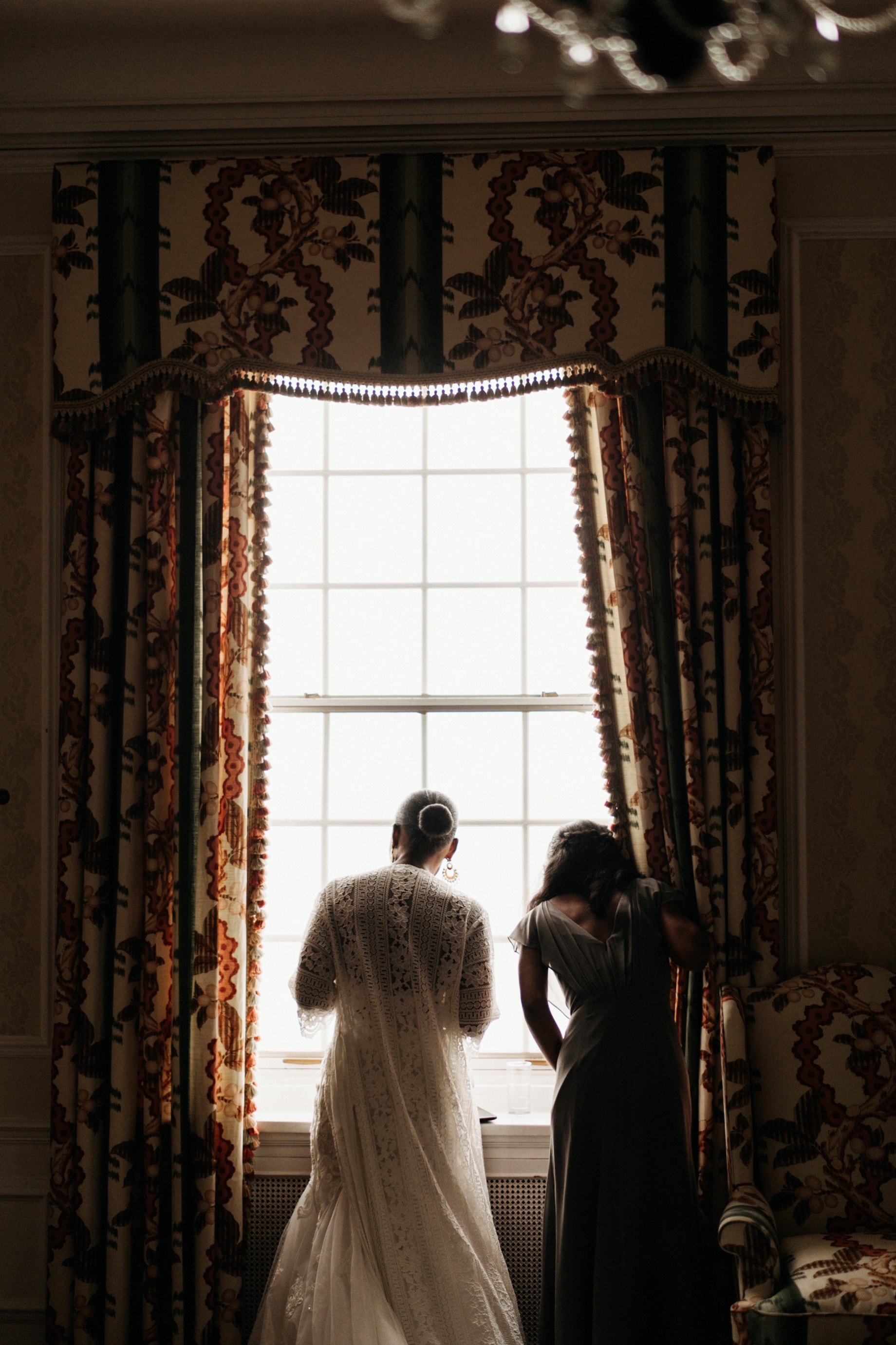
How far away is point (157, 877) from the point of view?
2.96 meters

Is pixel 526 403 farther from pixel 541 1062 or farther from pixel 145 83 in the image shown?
pixel 541 1062

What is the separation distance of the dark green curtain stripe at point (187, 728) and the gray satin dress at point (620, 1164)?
1.04 m

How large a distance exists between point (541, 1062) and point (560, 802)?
0.83 metres

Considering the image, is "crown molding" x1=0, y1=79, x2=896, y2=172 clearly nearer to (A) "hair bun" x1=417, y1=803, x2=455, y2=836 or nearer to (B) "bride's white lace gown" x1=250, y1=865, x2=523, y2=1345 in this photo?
(A) "hair bun" x1=417, y1=803, x2=455, y2=836

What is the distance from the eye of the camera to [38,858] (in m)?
3.19

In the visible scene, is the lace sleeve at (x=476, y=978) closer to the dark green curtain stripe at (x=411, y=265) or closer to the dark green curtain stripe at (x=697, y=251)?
the dark green curtain stripe at (x=411, y=265)

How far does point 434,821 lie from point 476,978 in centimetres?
41

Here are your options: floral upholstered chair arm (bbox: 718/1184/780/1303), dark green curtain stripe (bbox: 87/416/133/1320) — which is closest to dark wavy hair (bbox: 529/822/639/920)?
floral upholstered chair arm (bbox: 718/1184/780/1303)

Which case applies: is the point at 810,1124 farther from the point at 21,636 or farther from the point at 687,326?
the point at 21,636

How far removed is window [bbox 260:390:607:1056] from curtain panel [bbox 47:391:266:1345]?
0.35m

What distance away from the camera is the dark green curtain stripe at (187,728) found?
9.59 ft

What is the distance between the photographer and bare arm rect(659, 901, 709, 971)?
8.90 feet

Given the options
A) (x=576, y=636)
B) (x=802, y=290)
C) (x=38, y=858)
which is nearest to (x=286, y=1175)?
(x=38, y=858)

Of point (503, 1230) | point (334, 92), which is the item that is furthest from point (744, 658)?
point (334, 92)
